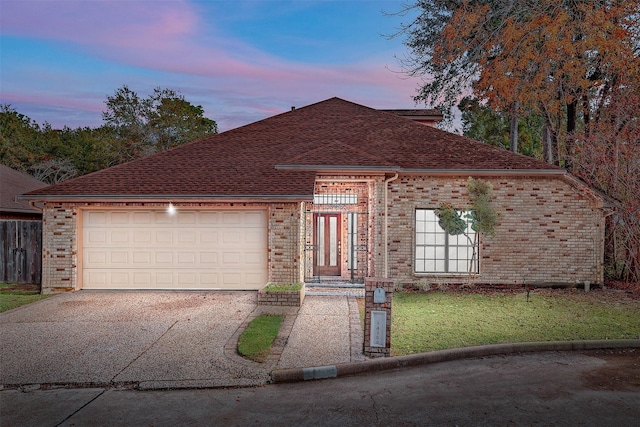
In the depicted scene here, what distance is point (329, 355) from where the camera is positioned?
281 inches

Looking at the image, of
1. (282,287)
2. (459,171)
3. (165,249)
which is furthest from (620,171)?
(165,249)

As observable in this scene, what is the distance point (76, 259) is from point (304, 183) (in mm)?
6385

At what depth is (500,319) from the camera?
382 inches

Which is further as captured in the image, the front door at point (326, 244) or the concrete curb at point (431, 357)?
the front door at point (326, 244)

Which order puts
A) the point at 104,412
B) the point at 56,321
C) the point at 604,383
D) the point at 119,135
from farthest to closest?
the point at 119,135, the point at 56,321, the point at 604,383, the point at 104,412

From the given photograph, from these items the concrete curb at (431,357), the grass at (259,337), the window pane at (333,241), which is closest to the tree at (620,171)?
the concrete curb at (431,357)

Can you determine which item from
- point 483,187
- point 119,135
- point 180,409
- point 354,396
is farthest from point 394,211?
point 119,135

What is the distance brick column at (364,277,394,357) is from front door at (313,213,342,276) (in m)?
7.55

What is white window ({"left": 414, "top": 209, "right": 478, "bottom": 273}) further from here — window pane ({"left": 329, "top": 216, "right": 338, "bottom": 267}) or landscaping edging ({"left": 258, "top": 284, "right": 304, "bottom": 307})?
landscaping edging ({"left": 258, "top": 284, "right": 304, "bottom": 307})

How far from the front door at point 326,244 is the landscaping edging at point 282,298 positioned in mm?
3971

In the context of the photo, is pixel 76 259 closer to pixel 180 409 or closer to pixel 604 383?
pixel 180 409

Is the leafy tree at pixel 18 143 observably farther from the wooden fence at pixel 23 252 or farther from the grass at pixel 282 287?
the grass at pixel 282 287

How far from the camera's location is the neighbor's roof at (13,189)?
19.2 meters

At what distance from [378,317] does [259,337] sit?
2179mm
